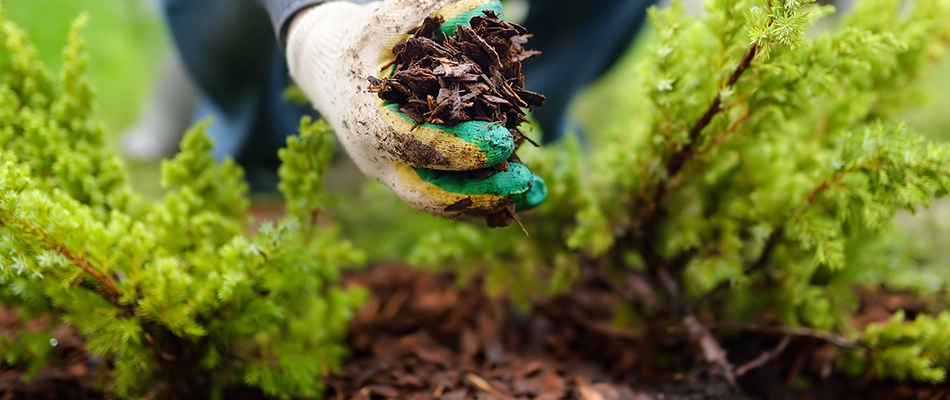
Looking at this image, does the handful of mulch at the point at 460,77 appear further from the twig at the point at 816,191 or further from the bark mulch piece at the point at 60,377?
the bark mulch piece at the point at 60,377

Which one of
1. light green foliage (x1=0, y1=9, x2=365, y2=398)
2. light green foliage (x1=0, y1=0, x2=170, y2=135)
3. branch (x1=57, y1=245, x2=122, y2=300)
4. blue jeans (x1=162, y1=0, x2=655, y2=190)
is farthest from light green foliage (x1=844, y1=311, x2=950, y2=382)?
light green foliage (x1=0, y1=0, x2=170, y2=135)

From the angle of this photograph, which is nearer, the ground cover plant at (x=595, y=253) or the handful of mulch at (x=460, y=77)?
the handful of mulch at (x=460, y=77)

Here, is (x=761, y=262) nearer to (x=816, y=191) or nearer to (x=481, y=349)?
(x=816, y=191)

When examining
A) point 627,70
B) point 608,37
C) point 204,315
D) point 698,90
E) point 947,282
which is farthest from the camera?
point 627,70

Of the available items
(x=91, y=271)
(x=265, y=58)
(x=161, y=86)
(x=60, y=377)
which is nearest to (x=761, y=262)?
(x=91, y=271)

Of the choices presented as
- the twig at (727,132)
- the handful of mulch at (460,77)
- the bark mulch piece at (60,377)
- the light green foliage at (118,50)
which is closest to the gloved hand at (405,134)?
the handful of mulch at (460,77)

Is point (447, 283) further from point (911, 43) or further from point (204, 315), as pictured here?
point (911, 43)

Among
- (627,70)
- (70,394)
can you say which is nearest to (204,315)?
(70,394)
